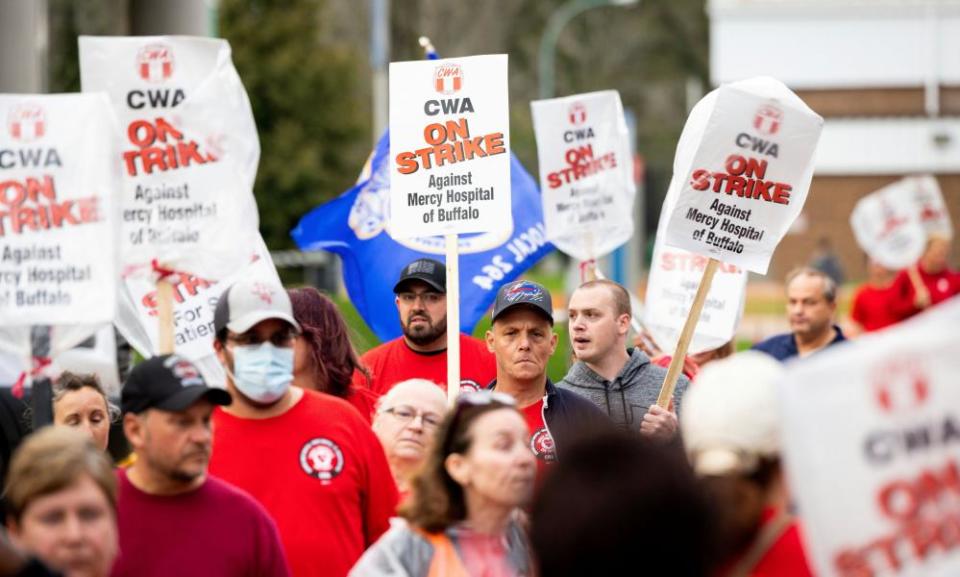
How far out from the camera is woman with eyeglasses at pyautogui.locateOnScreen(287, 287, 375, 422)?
294 inches

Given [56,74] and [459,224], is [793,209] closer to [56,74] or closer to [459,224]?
[459,224]

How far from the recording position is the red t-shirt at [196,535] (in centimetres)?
514

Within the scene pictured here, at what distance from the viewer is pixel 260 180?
3494 centimetres

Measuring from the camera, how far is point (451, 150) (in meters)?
8.02

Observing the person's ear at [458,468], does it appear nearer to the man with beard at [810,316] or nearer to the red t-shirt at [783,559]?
the red t-shirt at [783,559]

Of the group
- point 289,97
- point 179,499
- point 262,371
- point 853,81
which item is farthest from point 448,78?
point 853,81

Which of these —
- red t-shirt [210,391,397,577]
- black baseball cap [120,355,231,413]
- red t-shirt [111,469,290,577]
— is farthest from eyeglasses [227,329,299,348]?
red t-shirt [111,469,290,577]

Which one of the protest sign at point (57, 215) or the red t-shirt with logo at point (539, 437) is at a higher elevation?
the protest sign at point (57, 215)

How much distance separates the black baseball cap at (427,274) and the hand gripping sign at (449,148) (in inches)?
29.7

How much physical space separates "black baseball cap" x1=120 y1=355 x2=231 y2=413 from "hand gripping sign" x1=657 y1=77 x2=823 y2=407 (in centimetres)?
267

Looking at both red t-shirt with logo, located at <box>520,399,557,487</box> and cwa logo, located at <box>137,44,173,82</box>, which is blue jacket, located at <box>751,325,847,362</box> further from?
cwa logo, located at <box>137,44,173,82</box>

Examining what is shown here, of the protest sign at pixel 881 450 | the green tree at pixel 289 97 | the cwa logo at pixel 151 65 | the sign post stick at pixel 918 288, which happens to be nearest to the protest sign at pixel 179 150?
the cwa logo at pixel 151 65

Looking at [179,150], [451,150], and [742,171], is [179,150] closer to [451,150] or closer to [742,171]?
[451,150]

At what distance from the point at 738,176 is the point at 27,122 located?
3.03 metres
